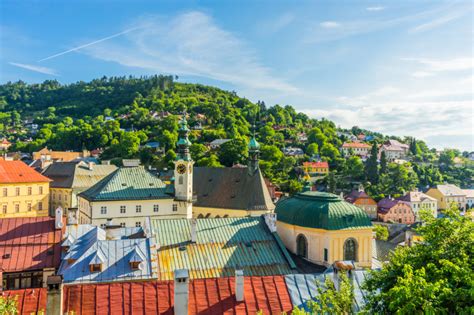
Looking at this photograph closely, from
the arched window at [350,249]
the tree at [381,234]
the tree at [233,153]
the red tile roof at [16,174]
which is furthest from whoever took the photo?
the tree at [233,153]

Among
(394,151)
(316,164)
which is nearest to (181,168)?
(316,164)

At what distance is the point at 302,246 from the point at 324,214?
3265mm

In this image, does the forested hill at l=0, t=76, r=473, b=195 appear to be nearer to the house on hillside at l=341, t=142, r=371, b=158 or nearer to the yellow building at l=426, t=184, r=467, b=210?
the house on hillside at l=341, t=142, r=371, b=158

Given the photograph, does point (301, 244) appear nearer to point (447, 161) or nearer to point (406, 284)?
point (406, 284)

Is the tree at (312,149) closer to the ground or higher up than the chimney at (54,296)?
higher up

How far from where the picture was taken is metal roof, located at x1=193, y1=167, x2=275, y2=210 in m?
49.6

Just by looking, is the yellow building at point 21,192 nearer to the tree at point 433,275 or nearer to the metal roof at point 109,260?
the metal roof at point 109,260

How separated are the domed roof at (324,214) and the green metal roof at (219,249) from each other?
2.56 meters

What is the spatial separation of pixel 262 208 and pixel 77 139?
108402 mm

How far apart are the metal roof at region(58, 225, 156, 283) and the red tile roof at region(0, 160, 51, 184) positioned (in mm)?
35491

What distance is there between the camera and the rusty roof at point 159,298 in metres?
16.8

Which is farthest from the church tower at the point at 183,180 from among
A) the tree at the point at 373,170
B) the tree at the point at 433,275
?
the tree at the point at 373,170

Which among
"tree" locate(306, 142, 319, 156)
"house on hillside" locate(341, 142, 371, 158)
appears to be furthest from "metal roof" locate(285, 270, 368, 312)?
"house on hillside" locate(341, 142, 371, 158)

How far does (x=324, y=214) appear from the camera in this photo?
30.2 m
